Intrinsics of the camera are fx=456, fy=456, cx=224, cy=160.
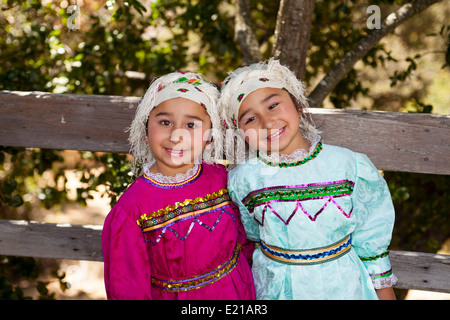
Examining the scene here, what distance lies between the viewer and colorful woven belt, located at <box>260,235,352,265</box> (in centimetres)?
173

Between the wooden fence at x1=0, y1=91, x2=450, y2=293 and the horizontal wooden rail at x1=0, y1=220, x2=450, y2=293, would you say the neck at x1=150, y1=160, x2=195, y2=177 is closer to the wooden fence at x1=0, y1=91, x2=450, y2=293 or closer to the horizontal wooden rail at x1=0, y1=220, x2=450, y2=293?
the wooden fence at x1=0, y1=91, x2=450, y2=293

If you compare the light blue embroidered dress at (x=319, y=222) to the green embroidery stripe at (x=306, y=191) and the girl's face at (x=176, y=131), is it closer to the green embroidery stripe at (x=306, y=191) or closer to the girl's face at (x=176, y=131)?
the green embroidery stripe at (x=306, y=191)

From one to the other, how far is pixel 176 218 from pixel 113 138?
595 millimetres

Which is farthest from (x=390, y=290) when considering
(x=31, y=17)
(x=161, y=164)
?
(x=31, y=17)

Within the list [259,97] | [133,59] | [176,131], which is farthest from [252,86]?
[133,59]

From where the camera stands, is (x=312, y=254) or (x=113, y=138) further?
(x=113, y=138)

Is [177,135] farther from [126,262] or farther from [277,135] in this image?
[126,262]

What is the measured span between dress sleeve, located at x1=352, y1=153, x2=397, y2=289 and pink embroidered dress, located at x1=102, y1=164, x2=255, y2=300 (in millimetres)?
489

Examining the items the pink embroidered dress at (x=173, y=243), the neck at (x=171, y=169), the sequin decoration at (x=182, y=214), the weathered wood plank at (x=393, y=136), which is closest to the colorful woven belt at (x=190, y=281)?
the pink embroidered dress at (x=173, y=243)

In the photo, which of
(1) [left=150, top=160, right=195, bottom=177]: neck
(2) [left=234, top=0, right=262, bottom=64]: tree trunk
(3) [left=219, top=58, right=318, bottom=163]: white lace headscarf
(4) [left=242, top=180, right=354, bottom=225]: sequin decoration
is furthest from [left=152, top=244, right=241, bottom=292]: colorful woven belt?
(2) [left=234, top=0, right=262, bottom=64]: tree trunk

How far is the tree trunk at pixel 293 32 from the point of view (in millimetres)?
→ 2158

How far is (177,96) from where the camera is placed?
175 centimetres

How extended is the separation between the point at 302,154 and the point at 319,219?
26 cm

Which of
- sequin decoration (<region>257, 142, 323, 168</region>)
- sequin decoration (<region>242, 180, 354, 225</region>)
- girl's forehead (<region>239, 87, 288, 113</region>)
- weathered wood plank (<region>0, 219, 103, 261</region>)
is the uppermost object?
girl's forehead (<region>239, 87, 288, 113</region>)
